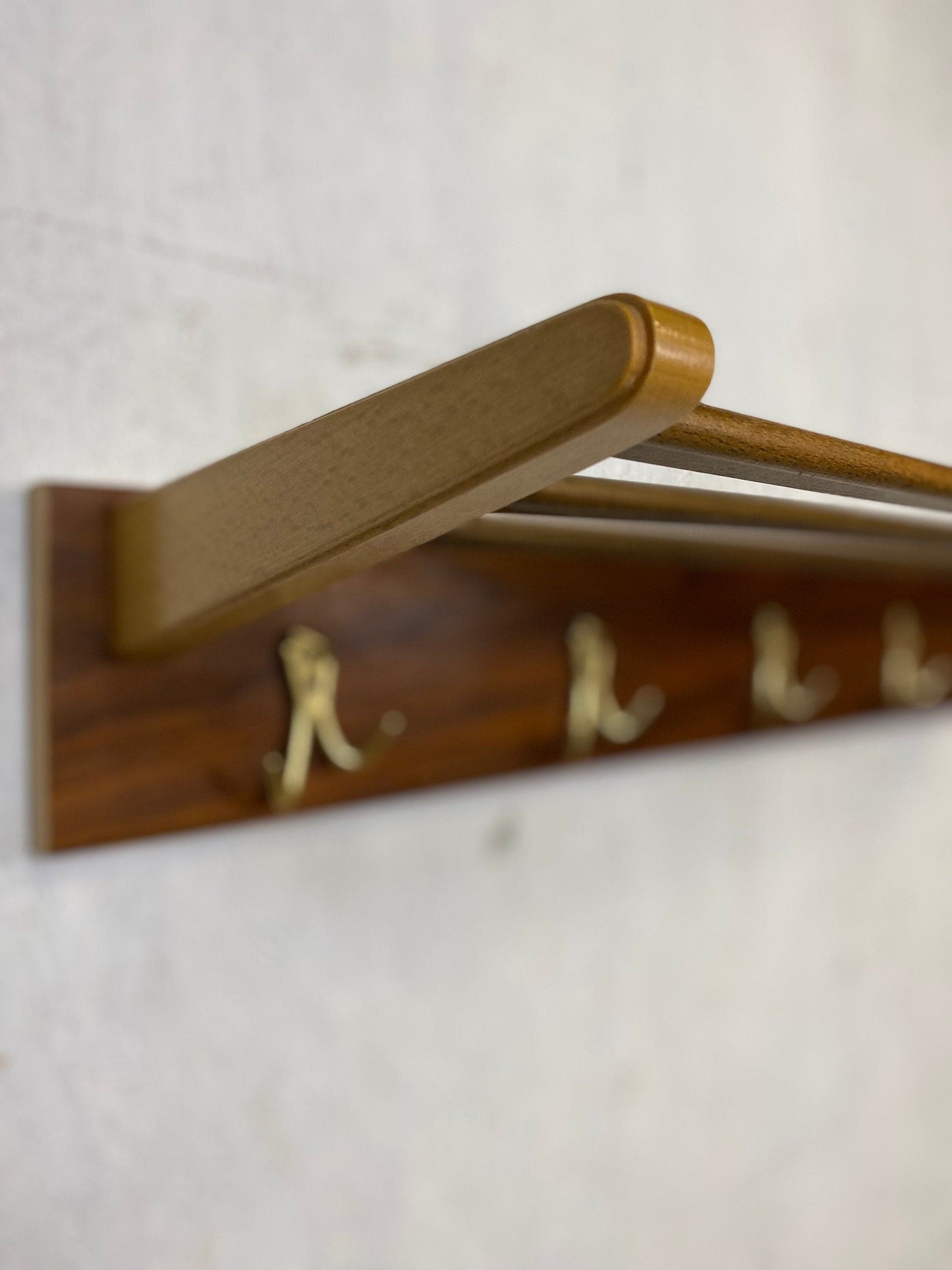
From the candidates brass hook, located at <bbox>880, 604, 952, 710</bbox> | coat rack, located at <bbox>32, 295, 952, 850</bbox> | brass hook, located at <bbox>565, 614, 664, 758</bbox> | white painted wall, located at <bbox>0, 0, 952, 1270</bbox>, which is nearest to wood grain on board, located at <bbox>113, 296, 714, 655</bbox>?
coat rack, located at <bbox>32, 295, 952, 850</bbox>

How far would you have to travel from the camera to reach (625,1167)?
0.63 meters

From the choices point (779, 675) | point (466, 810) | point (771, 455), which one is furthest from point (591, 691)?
point (771, 455)

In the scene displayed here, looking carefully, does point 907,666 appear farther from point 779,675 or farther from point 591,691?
point 591,691

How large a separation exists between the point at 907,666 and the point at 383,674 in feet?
1.69

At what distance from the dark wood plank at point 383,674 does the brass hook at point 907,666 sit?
0.49 ft

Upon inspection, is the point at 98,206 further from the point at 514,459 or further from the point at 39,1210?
the point at 39,1210

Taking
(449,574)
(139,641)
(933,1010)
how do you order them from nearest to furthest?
1. (139,641)
2. (449,574)
3. (933,1010)

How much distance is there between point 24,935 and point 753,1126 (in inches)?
20.6

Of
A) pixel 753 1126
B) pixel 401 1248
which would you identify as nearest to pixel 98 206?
pixel 401 1248

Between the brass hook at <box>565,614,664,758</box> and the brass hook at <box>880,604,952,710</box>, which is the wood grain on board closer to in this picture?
the brass hook at <box>565,614,664,758</box>

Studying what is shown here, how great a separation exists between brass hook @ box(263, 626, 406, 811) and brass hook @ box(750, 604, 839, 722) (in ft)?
1.02

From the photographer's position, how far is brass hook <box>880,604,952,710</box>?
812 millimetres

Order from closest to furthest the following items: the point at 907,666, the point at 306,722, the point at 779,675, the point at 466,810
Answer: the point at 306,722 → the point at 466,810 → the point at 779,675 → the point at 907,666

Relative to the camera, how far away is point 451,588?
19.4 inches
